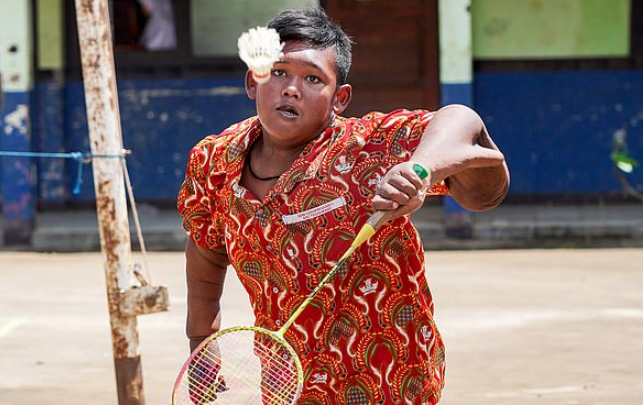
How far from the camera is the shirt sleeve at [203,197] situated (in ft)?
10.0

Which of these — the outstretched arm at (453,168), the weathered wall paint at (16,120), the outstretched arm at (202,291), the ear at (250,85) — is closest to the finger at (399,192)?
the outstretched arm at (453,168)

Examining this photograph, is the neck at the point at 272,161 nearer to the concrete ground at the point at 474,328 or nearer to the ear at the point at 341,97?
the ear at the point at 341,97

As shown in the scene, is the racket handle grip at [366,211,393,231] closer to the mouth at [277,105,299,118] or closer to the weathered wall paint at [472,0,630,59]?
the mouth at [277,105,299,118]

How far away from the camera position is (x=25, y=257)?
12125 millimetres

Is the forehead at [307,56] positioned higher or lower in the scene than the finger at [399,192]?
higher

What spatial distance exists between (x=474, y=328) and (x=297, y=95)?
5438mm

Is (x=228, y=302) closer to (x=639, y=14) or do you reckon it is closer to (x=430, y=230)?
(x=430, y=230)

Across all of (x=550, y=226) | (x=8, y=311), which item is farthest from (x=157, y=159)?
(x=8, y=311)

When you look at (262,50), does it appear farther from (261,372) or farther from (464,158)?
(261,372)

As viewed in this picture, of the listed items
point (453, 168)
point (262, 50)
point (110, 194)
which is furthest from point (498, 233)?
point (453, 168)

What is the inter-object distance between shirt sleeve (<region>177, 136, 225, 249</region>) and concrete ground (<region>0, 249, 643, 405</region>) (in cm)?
328

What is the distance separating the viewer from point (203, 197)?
3.10 metres

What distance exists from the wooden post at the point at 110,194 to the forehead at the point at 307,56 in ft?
7.93

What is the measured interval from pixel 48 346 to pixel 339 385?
17.0 feet
